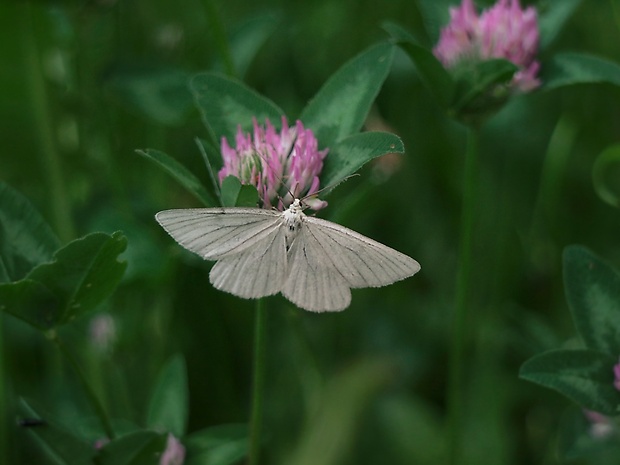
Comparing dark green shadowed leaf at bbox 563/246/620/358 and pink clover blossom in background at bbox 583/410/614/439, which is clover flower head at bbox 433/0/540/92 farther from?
pink clover blossom in background at bbox 583/410/614/439

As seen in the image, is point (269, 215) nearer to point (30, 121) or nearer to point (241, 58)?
point (241, 58)

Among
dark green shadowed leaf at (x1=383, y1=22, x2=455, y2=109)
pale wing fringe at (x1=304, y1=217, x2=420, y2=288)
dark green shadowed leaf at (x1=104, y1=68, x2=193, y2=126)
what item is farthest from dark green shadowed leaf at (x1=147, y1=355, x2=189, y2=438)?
dark green shadowed leaf at (x1=104, y1=68, x2=193, y2=126)

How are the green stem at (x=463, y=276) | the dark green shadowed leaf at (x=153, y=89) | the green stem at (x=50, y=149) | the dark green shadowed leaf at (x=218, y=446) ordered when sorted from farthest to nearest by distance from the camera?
the dark green shadowed leaf at (x=153, y=89)
the green stem at (x=50, y=149)
the green stem at (x=463, y=276)
the dark green shadowed leaf at (x=218, y=446)

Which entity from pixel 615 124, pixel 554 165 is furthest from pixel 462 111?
pixel 615 124

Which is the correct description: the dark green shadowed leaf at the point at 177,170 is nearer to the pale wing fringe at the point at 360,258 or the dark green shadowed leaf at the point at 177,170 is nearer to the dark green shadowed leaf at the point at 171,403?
the pale wing fringe at the point at 360,258

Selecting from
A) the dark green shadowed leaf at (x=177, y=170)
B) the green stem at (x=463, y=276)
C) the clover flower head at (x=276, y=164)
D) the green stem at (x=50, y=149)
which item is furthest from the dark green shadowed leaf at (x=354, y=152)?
the green stem at (x=50, y=149)
